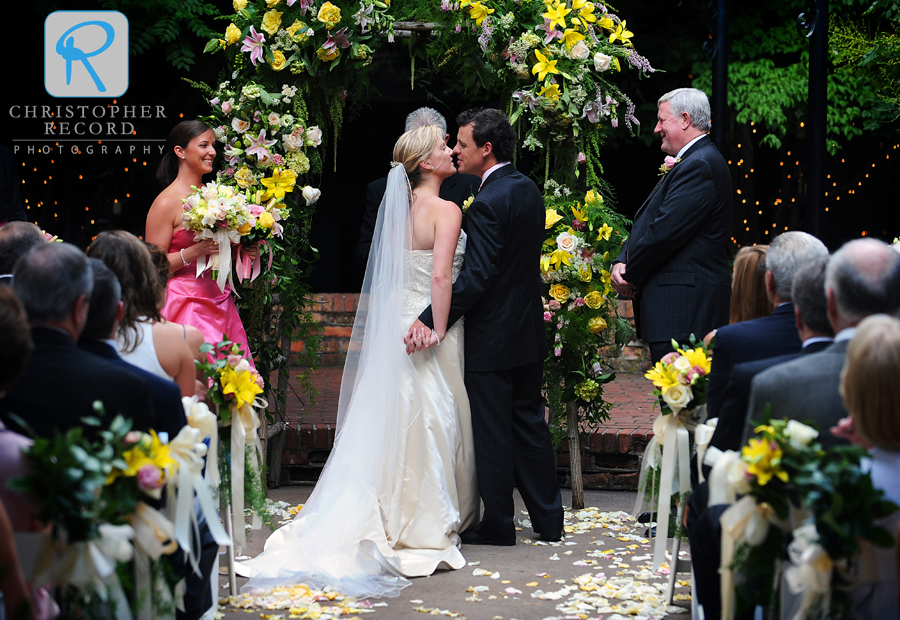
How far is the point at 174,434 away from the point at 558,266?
2.72 m

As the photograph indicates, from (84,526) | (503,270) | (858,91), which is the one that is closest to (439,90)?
(858,91)

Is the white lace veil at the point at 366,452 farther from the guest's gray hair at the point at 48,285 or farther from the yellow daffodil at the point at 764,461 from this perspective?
the yellow daffodil at the point at 764,461

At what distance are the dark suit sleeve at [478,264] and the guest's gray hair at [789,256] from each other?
4.78 feet

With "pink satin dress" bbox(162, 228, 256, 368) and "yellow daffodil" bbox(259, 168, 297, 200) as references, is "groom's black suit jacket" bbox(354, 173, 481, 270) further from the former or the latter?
"pink satin dress" bbox(162, 228, 256, 368)

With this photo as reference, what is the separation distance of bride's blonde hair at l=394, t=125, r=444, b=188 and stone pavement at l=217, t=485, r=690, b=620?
170cm

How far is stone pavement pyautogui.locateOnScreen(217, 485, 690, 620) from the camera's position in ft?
10.9

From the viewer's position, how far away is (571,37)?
4730 mm

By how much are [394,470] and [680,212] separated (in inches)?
69.6

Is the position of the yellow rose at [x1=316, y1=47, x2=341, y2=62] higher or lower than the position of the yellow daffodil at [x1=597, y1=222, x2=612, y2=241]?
higher

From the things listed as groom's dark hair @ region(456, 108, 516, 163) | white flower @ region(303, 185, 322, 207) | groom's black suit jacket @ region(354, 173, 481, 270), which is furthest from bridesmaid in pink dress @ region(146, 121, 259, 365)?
groom's dark hair @ region(456, 108, 516, 163)

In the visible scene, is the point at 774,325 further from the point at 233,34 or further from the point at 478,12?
the point at 233,34

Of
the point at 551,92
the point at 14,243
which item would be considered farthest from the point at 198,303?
the point at 551,92

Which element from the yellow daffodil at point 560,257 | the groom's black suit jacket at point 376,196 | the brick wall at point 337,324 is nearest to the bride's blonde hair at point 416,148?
the groom's black suit jacket at point 376,196

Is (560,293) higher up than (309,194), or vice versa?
(309,194)
